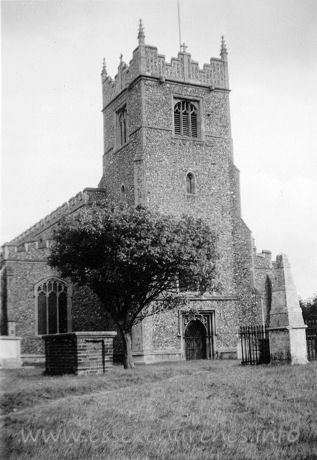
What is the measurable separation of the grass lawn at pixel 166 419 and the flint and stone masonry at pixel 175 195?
16.2 metres

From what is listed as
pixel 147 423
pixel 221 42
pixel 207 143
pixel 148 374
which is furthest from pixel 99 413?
pixel 221 42

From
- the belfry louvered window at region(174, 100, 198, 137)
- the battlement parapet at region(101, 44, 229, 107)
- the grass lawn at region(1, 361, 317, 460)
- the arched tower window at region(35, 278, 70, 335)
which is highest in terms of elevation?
the battlement parapet at region(101, 44, 229, 107)

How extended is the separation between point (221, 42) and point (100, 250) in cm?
1728

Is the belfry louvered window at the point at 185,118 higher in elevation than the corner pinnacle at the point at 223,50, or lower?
lower

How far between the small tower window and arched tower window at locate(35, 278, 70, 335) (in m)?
8.46

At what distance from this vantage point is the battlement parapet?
32250 mm

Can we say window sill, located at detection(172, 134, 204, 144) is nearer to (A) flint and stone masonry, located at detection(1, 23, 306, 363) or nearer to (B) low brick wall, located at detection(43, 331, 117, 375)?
(A) flint and stone masonry, located at detection(1, 23, 306, 363)

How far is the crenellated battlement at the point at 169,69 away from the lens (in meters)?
32.2

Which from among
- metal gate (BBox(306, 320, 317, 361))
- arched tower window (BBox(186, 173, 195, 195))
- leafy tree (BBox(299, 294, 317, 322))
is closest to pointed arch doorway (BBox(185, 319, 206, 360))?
arched tower window (BBox(186, 173, 195, 195))

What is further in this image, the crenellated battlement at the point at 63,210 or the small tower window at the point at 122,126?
the crenellated battlement at the point at 63,210

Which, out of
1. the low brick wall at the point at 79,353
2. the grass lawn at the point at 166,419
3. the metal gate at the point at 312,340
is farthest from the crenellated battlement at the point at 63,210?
the grass lawn at the point at 166,419

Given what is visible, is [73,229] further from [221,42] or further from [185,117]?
[221,42]

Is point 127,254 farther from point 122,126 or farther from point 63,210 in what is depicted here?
point 63,210

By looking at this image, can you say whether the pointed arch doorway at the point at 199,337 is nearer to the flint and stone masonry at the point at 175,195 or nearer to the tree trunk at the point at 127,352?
the flint and stone masonry at the point at 175,195
